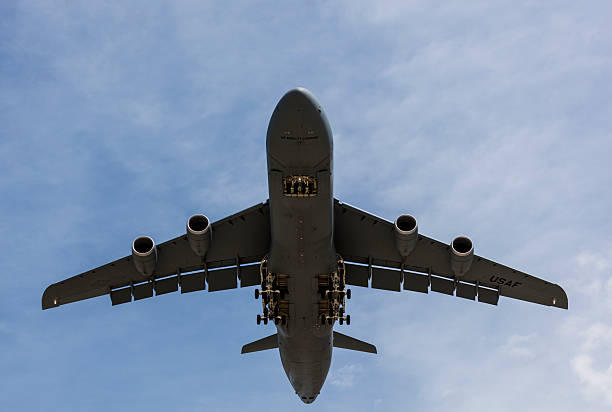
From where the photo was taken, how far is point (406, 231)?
69.9 feet

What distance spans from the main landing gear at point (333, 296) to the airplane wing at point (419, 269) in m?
1.86

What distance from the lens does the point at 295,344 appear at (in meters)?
23.2

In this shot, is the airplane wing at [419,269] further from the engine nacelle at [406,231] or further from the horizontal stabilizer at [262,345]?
the horizontal stabilizer at [262,345]

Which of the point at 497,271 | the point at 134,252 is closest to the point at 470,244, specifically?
the point at 497,271

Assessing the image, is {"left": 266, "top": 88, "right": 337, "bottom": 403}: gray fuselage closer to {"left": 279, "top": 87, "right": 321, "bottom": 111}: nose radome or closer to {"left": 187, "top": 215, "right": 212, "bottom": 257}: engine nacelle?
{"left": 279, "top": 87, "right": 321, "bottom": 111}: nose radome

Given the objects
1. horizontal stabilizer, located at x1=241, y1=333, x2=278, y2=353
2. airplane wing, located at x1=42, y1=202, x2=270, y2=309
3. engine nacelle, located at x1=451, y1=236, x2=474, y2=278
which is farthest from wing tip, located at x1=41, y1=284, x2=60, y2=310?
engine nacelle, located at x1=451, y1=236, x2=474, y2=278

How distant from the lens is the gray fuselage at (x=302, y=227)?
17.9 m

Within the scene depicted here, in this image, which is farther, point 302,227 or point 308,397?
point 308,397

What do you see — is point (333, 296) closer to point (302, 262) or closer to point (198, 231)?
point (302, 262)

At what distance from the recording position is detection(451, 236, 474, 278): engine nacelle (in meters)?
22.1

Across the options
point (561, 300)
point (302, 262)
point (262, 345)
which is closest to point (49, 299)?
point (262, 345)

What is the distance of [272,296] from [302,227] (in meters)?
3.04

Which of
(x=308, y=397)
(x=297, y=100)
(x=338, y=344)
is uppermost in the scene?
(x=297, y=100)

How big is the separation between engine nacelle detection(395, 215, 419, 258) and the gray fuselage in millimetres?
2130
